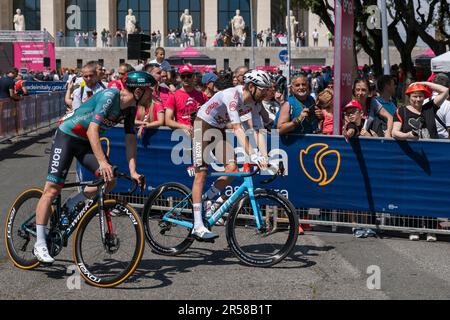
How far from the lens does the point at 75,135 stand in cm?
769

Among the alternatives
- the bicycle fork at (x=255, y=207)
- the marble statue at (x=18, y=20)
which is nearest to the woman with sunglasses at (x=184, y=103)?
the bicycle fork at (x=255, y=207)

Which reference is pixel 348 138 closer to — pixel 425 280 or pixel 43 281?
pixel 425 280

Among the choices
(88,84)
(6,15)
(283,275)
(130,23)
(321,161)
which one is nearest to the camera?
(283,275)

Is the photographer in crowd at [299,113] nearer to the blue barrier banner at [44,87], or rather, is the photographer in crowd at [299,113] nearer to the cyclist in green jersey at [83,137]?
the cyclist in green jersey at [83,137]

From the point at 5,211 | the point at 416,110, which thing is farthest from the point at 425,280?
the point at 5,211

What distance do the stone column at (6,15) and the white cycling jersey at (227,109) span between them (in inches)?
3213

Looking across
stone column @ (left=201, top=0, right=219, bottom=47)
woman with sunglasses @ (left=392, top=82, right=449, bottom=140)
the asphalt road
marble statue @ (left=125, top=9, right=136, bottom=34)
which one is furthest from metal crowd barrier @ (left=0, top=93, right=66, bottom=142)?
stone column @ (left=201, top=0, right=219, bottom=47)

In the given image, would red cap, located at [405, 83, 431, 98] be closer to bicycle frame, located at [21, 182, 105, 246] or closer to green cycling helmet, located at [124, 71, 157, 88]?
green cycling helmet, located at [124, 71, 157, 88]

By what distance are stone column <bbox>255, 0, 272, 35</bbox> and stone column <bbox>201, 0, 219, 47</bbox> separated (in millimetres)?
4095

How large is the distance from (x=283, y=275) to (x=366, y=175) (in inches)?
105

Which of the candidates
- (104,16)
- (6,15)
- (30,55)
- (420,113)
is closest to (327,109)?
(420,113)

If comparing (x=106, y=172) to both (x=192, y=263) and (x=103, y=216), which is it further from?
(x=192, y=263)

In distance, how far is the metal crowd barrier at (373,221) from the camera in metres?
10.1

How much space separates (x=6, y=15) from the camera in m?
87.4
